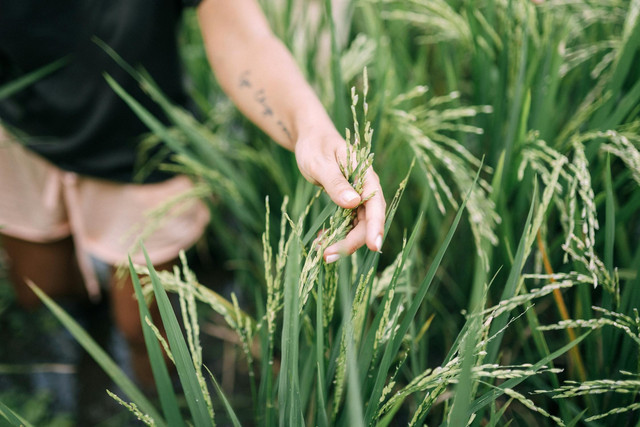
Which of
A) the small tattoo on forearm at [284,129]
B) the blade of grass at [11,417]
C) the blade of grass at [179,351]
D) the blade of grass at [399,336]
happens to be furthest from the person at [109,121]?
the blade of grass at [11,417]

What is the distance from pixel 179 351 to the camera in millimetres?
630

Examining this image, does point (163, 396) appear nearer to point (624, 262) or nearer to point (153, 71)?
point (153, 71)

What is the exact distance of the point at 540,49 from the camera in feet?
3.52

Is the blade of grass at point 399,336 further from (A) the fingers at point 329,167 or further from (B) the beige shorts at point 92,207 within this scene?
(B) the beige shorts at point 92,207

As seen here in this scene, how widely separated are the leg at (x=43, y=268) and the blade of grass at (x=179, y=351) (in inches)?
37.0

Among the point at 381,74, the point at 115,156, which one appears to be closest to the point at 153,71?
the point at 115,156

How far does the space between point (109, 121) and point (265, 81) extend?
1.45ft

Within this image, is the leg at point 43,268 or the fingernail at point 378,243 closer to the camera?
the fingernail at point 378,243

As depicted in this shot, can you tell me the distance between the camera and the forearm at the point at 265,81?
34.8 inches

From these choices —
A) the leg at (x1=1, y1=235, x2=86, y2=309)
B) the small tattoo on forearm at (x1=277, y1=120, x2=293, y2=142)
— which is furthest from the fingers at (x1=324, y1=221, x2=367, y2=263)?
the leg at (x1=1, y1=235, x2=86, y2=309)

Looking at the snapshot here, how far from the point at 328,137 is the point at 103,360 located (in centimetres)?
47

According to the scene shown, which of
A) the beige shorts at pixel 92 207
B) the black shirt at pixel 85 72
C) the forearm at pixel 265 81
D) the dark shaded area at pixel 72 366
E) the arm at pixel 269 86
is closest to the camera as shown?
the arm at pixel 269 86

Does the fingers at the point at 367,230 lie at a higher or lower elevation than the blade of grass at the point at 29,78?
lower

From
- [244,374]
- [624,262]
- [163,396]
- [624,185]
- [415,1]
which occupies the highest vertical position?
[415,1]
